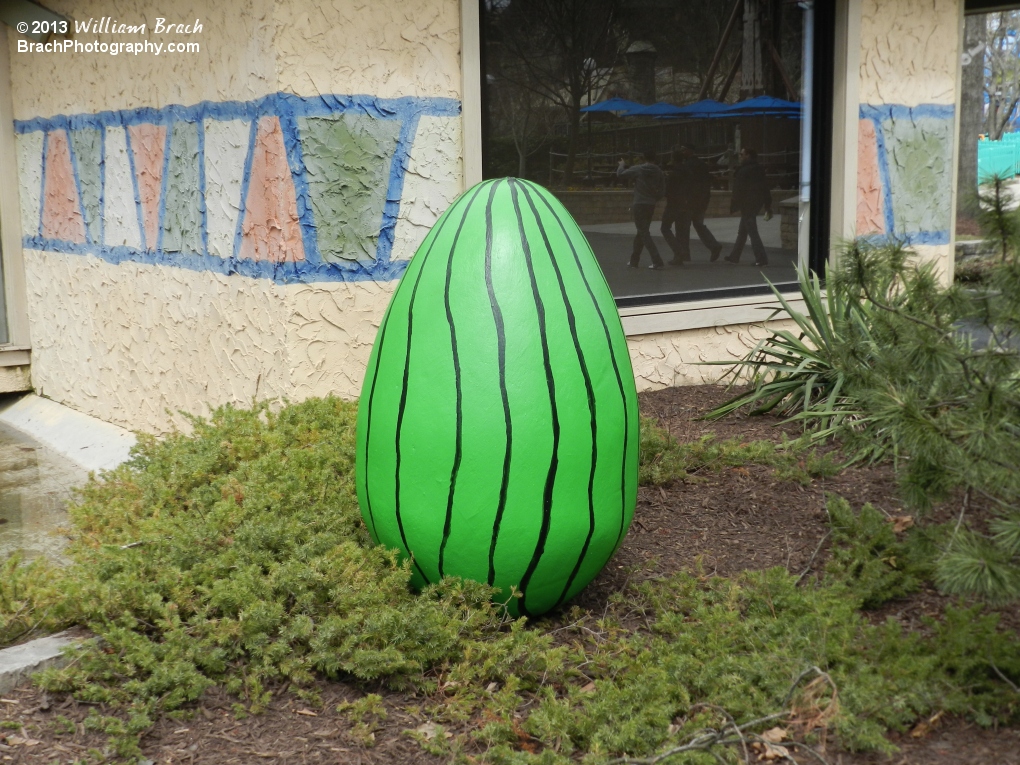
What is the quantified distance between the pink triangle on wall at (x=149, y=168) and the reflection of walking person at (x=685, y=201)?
340 centimetres

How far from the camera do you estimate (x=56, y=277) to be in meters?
8.09

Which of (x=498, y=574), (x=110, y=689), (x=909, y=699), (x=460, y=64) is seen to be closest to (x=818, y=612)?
(x=909, y=699)

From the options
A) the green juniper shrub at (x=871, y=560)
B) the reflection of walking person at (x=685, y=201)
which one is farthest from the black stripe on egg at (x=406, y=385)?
the reflection of walking person at (x=685, y=201)

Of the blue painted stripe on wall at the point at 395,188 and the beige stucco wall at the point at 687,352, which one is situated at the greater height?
the blue painted stripe on wall at the point at 395,188

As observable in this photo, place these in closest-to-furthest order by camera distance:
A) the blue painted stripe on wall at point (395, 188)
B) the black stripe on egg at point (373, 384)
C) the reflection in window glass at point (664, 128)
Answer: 1. the black stripe on egg at point (373, 384)
2. the blue painted stripe on wall at point (395, 188)
3. the reflection in window glass at point (664, 128)

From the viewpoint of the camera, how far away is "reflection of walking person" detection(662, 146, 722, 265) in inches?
284

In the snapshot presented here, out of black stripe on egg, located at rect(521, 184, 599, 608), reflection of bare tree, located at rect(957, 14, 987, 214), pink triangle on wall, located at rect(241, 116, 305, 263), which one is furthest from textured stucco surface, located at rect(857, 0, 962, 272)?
reflection of bare tree, located at rect(957, 14, 987, 214)

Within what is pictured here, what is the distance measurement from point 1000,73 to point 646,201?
99.4 ft

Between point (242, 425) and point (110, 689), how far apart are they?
231 cm

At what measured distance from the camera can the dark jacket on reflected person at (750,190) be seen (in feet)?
24.5

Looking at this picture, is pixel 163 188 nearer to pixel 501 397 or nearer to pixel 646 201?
pixel 646 201

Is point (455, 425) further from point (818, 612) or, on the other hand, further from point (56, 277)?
point (56, 277)

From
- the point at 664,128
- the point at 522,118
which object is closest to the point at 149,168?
the point at 522,118

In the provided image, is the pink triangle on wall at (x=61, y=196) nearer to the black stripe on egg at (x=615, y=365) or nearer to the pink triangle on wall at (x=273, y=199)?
the pink triangle on wall at (x=273, y=199)
